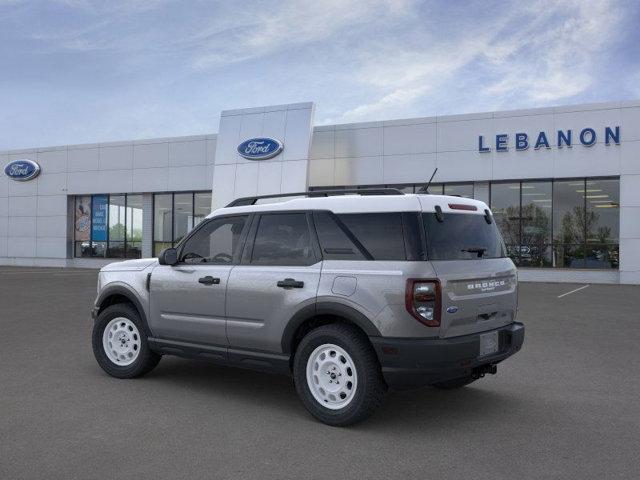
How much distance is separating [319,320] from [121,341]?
2.58 m

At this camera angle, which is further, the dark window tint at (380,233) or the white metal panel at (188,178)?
the white metal panel at (188,178)

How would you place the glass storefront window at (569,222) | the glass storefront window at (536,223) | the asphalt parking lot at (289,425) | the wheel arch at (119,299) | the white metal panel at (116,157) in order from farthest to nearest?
the white metal panel at (116,157) < the glass storefront window at (536,223) < the glass storefront window at (569,222) < the wheel arch at (119,299) < the asphalt parking lot at (289,425)

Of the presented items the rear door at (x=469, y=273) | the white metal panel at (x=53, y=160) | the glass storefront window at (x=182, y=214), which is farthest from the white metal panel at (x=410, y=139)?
the rear door at (x=469, y=273)

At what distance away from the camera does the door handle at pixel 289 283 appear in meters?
5.12

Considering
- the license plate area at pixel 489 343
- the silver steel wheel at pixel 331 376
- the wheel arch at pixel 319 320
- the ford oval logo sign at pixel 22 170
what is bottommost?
the silver steel wheel at pixel 331 376

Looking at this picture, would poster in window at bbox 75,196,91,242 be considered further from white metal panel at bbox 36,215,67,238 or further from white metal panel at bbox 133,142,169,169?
white metal panel at bbox 133,142,169,169

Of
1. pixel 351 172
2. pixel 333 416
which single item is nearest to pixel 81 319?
pixel 333 416

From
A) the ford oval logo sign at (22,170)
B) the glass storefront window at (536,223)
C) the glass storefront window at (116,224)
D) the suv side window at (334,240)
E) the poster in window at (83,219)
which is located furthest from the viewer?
the ford oval logo sign at (22,170)

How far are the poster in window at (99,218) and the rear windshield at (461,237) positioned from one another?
93.4 feet

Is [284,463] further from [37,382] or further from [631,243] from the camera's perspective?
[631,243]

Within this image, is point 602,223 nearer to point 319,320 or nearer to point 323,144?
point 323,144

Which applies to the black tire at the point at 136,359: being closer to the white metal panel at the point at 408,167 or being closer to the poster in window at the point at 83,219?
the white metal panel at the point at 408,167

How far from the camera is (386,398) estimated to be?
5801 mm

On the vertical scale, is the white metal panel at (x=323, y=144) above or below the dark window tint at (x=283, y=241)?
above
